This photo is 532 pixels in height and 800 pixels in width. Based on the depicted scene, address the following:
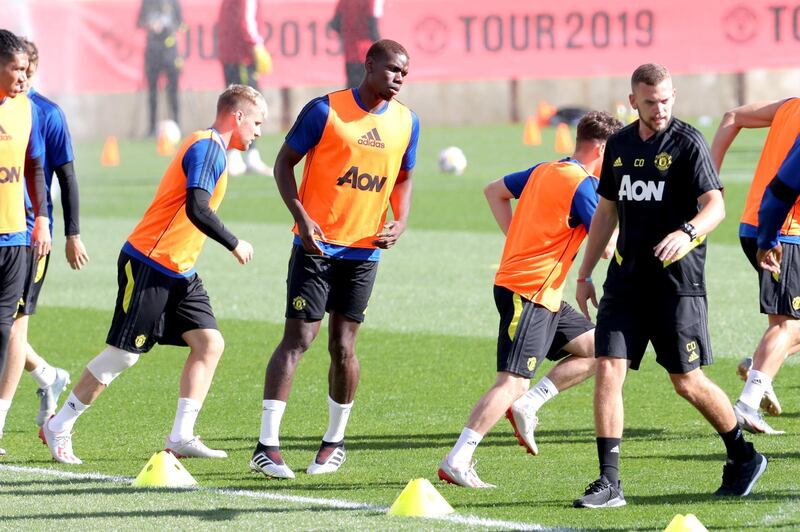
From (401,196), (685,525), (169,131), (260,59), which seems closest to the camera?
(685,525)

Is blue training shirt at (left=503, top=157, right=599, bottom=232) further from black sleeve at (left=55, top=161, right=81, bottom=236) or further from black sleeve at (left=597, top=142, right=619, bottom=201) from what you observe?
black sleeve at (left=55, top=161, right=81, bottom=236)

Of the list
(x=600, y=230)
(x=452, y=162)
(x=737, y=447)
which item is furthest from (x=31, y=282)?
(x=452, y=162)

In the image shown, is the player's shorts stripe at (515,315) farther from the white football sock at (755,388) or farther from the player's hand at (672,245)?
the white football sock at (755,388)

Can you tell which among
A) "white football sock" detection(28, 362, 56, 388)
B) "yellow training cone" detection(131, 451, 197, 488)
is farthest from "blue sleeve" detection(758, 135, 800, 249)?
"white football sock" detection(28, 362, 56, 388)

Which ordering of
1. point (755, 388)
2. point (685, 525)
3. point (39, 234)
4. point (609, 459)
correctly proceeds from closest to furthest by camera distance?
point (685, 525), point (609, 459), point (39, 234), point (755, 388)

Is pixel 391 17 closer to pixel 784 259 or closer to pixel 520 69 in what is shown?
pixel 520 69

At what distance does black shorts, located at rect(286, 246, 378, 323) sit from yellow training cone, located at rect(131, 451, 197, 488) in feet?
2.97

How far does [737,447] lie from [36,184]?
371 centimetres

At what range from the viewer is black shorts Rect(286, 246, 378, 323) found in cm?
773

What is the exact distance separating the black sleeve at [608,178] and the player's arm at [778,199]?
0.64 meters

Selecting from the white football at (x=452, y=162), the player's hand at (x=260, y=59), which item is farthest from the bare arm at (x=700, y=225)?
the player's hand at (x=260, y=59)

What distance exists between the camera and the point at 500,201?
859 cm

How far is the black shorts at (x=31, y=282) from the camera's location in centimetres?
824

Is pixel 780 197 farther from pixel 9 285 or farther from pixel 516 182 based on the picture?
pixel 9 285
